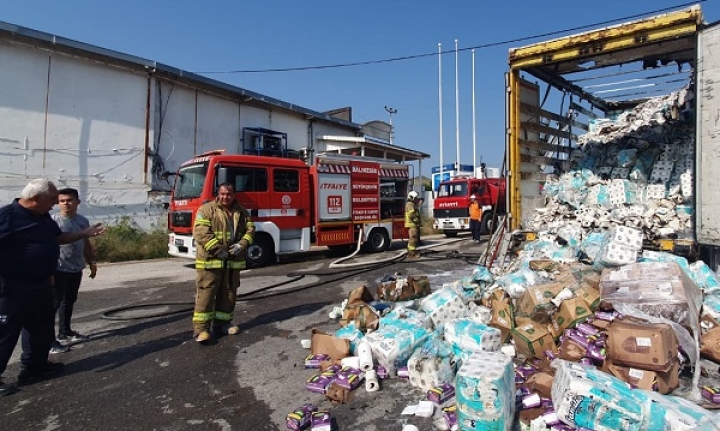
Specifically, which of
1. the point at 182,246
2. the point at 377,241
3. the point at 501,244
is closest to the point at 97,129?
the point at 182,246

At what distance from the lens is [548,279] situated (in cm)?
471

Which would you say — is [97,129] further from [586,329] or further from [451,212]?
[586,329]

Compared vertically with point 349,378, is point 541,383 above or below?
above

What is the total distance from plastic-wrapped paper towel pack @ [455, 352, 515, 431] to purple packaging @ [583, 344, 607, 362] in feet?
3.63

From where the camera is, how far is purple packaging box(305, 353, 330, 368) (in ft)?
11.9

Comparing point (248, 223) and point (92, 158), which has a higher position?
point (92, 158)

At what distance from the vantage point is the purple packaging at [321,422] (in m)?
2.60

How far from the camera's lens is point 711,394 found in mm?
2746

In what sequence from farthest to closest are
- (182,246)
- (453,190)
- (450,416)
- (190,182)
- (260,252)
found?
(453,190) → (260,252) → (190,182) → (182,246) → (450,416)

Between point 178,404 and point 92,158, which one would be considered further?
point 92,158

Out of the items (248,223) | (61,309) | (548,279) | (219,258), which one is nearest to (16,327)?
(61,309)

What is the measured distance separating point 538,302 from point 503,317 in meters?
0.38

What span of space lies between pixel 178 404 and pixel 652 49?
23.2 ft

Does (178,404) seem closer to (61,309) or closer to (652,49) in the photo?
(61,309)
